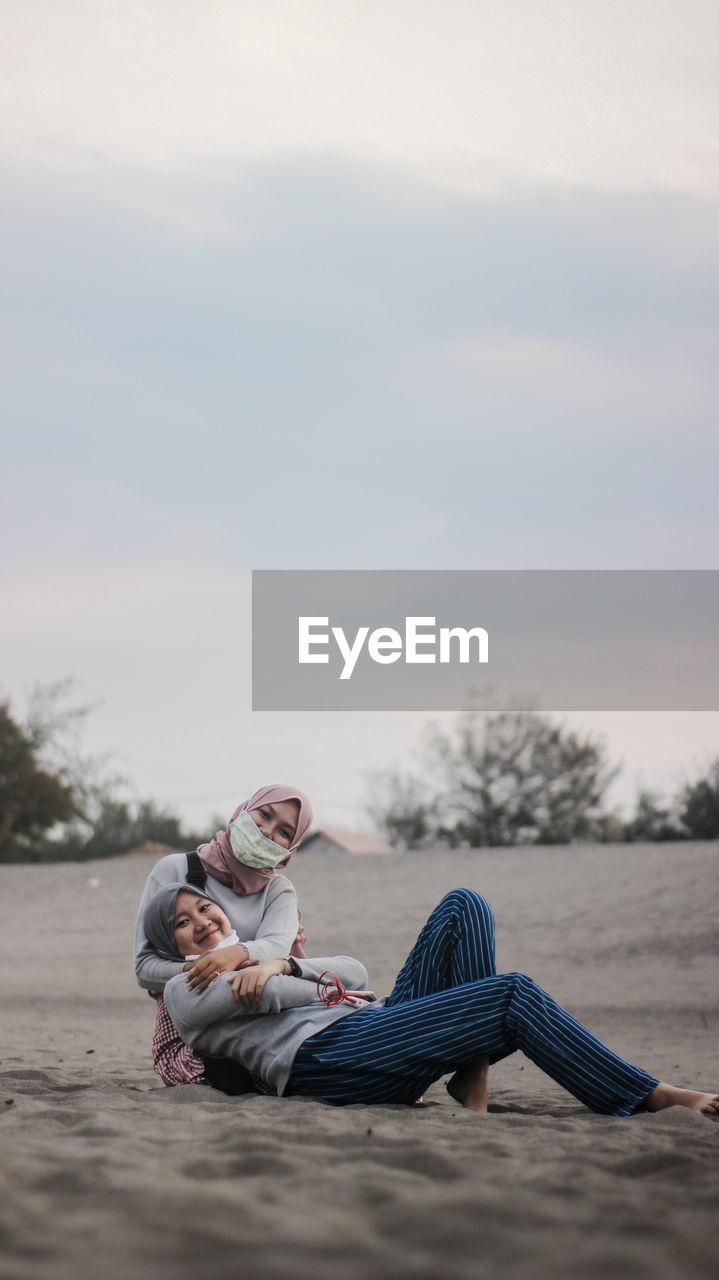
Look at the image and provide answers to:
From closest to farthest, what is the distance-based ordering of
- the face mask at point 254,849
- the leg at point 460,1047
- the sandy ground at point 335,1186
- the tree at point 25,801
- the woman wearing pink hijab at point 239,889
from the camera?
1. the sandy ground at point 335,1186
2. the leg at point 460,1047
3. the woman wearing pink hijab at point 239,889
4. the face mask at point 254,849
5. the tree at point 25,801

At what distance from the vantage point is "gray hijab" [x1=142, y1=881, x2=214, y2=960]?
4.38 metres

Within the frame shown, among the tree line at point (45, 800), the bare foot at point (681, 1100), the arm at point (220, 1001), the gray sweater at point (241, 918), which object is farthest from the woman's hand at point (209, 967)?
the tree line at point (45, 800)

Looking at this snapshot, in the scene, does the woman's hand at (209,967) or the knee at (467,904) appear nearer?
the woman's hand at (209,967)

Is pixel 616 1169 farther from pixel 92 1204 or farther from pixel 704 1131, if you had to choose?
pixel 92 1204

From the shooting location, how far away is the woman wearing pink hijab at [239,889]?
450 cm

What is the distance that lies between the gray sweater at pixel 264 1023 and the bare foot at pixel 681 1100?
41.3 inches

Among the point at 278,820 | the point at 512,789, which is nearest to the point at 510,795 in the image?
the point at 512,789

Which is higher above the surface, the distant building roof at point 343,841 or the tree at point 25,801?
the tree at point 25,801

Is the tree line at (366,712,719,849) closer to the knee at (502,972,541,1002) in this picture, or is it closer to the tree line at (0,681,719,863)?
the tree line at (0,681,719,863)

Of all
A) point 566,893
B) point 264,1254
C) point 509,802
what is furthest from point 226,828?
point 509,802

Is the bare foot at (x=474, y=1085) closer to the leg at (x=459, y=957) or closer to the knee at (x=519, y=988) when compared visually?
the leg at (x=459, y=957)

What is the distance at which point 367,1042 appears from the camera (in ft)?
13.5

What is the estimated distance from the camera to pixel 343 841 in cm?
5159

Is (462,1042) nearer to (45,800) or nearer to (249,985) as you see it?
(249,985)
